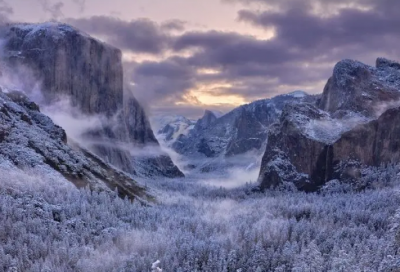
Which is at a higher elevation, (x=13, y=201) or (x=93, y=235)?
(x=13, y=201)

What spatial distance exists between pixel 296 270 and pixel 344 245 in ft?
137

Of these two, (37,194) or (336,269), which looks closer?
(336,269)

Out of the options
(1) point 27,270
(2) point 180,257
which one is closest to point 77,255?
(1) point 27,270

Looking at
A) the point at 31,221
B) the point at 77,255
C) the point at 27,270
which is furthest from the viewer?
the point at 31,221

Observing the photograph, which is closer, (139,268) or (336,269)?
(336,269)

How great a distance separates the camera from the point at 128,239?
182250mm

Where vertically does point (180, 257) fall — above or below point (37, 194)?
below

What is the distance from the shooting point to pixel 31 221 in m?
169

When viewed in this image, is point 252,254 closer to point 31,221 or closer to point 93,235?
point 93,235

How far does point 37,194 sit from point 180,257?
6953cm

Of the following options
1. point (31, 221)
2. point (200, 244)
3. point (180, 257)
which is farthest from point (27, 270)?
point (200, 244)

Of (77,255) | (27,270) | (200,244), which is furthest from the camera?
(200,244)

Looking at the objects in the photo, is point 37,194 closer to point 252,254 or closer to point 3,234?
point 3,234

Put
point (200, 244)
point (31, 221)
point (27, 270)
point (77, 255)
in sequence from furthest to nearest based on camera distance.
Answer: point (200, 244)
point (31, 221)
point (77, 255)
point (27, 270)
